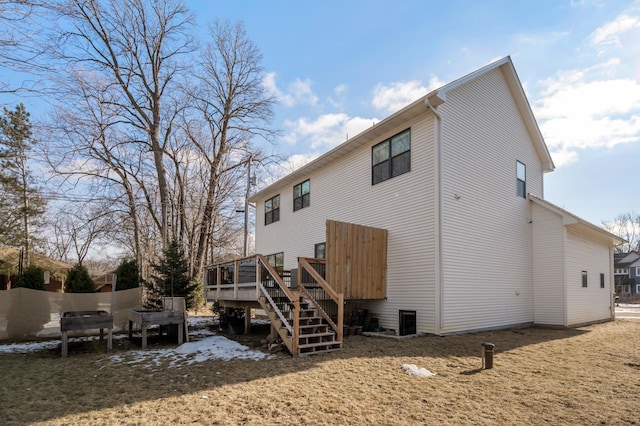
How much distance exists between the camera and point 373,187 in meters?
11.7

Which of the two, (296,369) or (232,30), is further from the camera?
(232,30)

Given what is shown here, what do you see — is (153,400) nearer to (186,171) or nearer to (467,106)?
(467,106)

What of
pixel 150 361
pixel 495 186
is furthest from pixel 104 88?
pixel 495 186

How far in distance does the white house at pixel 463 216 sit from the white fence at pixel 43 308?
6.50 metres

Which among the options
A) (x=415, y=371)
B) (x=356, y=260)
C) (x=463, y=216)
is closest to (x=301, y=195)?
(x=356, y=260)

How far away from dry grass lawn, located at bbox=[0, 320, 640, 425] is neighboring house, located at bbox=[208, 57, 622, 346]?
97.6 inches

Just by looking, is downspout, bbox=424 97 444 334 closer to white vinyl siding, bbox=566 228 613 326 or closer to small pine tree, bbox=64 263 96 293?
white vinyl siding, bbox=566 228 613 326

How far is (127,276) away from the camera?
13.4 m

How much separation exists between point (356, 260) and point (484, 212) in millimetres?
4288

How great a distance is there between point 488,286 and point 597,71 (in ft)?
21.0

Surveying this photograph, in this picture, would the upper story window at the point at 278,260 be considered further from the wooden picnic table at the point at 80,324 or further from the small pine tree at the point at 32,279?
the wooden picnic table at the point at 80,324

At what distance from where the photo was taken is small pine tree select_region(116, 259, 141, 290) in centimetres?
1334

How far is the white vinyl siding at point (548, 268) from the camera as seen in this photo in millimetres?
11951

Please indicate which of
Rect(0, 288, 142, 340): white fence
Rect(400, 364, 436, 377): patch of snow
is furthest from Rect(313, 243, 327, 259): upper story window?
Rect(400, 364, 436, 377): patch of snow
